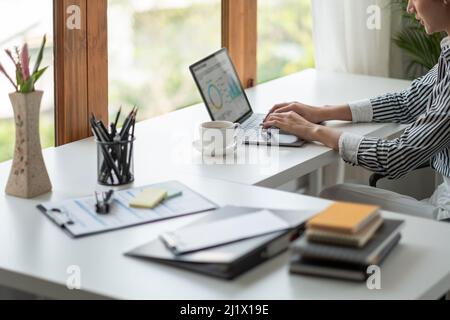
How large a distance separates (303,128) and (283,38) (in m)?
1.39

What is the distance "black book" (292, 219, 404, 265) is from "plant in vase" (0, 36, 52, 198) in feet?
2.29

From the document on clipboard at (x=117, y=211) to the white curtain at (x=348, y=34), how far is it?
171 centimetres

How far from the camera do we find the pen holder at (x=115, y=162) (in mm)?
2148

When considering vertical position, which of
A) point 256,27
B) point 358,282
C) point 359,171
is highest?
point 256,27

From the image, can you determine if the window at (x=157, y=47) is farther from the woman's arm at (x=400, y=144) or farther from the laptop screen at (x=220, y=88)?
the woman's arm at (x=400, y=144)

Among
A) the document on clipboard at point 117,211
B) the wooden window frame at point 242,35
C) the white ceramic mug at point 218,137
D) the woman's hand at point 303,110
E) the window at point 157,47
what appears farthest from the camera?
the wooden window frame at point 242,35

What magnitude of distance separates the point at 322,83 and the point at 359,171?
1.68 feet

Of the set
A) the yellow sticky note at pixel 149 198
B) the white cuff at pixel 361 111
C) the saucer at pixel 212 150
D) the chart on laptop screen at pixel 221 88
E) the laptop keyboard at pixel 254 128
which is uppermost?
the chart on laptop screen at pixel 221 88

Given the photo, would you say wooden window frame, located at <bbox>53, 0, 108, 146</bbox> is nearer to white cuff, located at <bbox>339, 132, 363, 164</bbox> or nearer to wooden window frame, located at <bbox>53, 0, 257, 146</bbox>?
wooden window frame, located at <bbox>53, 0, 257, 146</bbox>

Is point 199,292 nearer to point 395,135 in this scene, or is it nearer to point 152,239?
point 152,239

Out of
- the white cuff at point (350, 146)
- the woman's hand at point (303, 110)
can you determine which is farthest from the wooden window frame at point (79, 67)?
the white cuff at point (350, 146)

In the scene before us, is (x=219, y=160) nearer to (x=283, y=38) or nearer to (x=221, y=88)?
(x=221, y=88)
